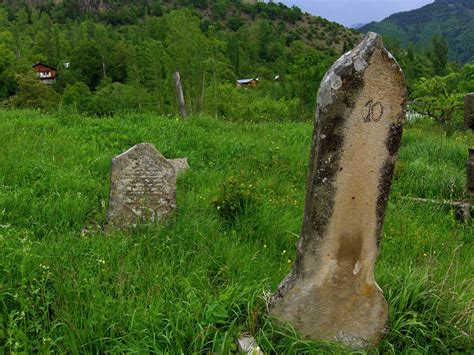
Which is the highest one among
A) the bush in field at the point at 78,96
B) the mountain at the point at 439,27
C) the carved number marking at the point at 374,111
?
the mountain at the point at 439,27

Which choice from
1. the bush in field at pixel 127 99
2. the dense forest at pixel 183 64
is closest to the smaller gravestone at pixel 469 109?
the dense forest at pixel 183 64

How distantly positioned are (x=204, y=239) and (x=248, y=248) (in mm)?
424

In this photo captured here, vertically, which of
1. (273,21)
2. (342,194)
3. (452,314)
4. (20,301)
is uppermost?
(273,21)

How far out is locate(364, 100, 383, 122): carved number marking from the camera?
278 cm

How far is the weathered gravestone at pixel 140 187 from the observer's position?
485cm

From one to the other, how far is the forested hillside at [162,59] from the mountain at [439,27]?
37.6 metres

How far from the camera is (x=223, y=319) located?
2.93 metres

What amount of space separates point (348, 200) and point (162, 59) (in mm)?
44704

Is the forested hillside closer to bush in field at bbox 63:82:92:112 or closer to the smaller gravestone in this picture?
bush in field at bbox 63:82:92:112

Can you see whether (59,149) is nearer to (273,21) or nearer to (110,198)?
(110,198)

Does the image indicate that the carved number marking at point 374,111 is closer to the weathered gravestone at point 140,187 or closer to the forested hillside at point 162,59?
the weathered gravestone at point 140,187

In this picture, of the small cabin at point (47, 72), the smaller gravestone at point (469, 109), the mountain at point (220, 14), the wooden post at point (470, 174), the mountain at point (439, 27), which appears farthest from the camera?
the mountain at point (439, 27)

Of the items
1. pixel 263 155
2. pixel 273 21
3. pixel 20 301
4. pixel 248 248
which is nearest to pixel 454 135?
pixel 263 155

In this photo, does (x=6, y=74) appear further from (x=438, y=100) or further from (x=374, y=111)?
(x=374, y=111)
